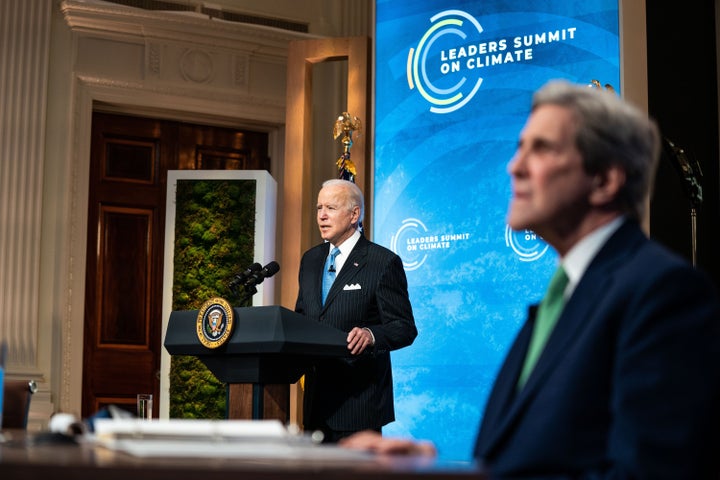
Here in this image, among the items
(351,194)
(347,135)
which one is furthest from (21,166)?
(351,194)

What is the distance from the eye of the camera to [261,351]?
10.5 feet

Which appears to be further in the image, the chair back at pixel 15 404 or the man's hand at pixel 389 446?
the chair back at pixel 15 404

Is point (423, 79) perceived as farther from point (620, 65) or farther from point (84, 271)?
point (84, 271)

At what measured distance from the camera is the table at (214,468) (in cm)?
85

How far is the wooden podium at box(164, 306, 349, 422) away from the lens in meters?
3.20

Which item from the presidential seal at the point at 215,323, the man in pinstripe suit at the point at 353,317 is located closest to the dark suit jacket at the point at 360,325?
the man in pinstripe suit at the point at 353,317

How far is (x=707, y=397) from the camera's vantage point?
116cm

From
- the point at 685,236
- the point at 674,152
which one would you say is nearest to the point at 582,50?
the point at 674,152

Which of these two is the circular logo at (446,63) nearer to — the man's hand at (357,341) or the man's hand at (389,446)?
the man's hand at (357,341)

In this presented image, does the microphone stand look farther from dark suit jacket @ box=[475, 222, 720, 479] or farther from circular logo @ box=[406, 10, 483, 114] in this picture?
dark suit jacket @ box=[475, 222, 720, 479]

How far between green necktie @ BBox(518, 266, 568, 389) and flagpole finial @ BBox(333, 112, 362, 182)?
13.8 ft

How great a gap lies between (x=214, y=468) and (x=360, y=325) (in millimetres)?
2988

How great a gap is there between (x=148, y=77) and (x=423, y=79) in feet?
7.90

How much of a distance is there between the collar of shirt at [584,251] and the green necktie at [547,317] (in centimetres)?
3
